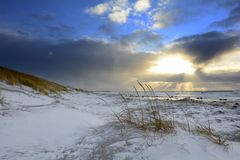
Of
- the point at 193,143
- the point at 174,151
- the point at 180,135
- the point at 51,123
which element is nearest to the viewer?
the point at 174,151

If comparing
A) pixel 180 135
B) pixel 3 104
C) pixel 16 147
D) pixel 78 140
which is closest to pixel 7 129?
pixel 16 147

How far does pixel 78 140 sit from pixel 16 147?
2.76ft

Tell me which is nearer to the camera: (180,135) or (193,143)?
(193,143)

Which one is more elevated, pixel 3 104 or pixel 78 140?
pixel 3 104

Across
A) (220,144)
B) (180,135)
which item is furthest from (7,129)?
(220,144)

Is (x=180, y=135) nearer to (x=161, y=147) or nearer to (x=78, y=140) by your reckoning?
(x=161, y=147)

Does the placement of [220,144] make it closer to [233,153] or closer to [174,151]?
[233,153]

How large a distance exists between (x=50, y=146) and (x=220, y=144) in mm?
2245

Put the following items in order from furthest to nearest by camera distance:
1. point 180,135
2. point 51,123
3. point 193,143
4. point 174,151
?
1. point 51,123
2. point 180,135
3. point 193,143
4. point 174,151

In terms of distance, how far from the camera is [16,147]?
317 centimetres

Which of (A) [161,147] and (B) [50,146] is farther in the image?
(B) [50,146]

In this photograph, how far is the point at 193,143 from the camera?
3133mm

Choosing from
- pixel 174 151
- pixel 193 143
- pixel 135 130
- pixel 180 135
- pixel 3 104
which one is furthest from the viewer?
pixel 3 104

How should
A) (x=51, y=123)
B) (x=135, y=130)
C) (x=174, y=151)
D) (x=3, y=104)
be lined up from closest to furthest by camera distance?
(x=174, y=151) → (x=135, y=130) → (x=51, y=123) → (x=3, y=104)
